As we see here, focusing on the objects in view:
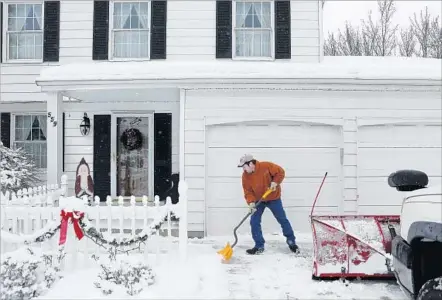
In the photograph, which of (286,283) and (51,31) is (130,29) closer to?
(51,31)

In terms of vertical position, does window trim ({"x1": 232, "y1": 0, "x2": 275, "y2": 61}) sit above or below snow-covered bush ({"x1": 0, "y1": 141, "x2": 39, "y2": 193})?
above

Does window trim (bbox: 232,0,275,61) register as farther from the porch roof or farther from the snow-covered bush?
the snow-covered bush

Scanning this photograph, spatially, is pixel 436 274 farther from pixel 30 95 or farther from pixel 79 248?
pixel 30 95

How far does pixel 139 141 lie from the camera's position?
1189cm

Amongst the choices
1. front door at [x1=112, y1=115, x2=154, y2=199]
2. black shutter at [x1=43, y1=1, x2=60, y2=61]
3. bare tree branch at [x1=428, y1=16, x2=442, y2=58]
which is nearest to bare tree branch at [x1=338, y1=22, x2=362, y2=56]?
bare tree branch at [x1=428, y1=16, x2=442, y2=58]

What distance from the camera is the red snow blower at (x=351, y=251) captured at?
5965 mm

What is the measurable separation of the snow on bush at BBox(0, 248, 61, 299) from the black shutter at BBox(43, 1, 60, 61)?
7180 millimetres

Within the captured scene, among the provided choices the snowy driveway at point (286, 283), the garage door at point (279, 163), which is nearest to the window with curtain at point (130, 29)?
the garage door at point (279, 163)

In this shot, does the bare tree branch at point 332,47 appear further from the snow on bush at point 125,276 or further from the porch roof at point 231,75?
the snow on bush at point 125,276

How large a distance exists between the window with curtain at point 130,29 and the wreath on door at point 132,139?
75.0 inches

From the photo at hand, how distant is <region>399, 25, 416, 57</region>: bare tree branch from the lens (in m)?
32.0

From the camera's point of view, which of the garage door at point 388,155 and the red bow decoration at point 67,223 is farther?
the garage door at point 388,155

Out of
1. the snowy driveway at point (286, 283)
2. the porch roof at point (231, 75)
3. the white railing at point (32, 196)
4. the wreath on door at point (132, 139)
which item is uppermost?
the porch roof at point (231, 75)

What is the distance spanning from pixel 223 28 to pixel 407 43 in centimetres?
2455
